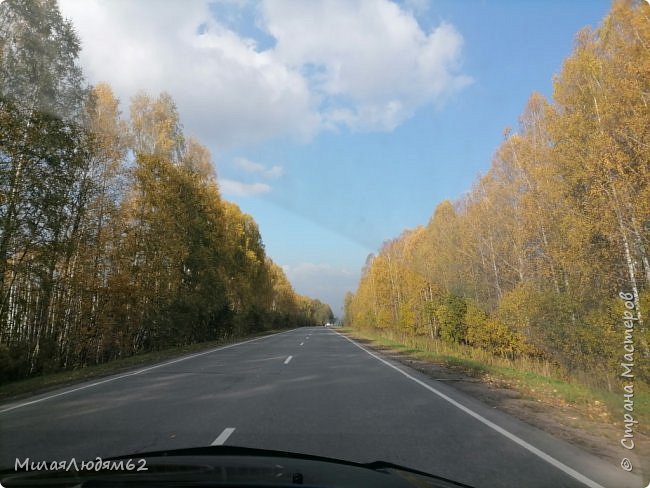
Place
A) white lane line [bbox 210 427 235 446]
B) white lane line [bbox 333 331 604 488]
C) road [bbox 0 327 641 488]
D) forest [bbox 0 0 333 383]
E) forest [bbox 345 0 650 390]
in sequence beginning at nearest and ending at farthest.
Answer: white lane line [bbox 333 331 604 488], road [bbox 0 327 641 488], white lane line [bbox 210 427 235 446], forest [bbox 345 0 650 390], forest [bbox 0 0 333 383]

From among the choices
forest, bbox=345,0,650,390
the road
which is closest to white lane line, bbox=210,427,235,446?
the road

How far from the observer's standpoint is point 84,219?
16.6 meters

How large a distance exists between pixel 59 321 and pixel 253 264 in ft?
96.0

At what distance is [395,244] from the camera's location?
5719 centimetres

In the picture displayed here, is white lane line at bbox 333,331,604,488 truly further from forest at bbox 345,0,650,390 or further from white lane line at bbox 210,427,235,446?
forest at bbox 345,0,650,390

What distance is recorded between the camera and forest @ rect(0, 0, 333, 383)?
12.8 meters

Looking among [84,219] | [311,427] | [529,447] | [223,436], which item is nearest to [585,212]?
[529,447]

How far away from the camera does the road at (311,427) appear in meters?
4.73

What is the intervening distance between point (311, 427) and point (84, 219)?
46.6 ft

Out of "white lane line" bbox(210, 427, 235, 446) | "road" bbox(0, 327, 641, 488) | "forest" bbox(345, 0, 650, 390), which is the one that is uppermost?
"forest" bbox(345, 0, 650, 390)

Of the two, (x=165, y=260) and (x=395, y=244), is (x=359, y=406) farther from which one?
(x=395, y=244)

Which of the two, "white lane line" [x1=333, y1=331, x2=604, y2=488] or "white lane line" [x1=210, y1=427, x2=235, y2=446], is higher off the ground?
"white lane line" [x1=210, y1=427, x2=235, y2=446]

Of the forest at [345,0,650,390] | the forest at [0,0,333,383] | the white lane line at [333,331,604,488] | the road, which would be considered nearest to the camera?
the white lane line at [333,331,604,488]

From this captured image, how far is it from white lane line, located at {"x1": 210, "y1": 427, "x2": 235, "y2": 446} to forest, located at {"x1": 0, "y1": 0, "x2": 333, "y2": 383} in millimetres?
9948
